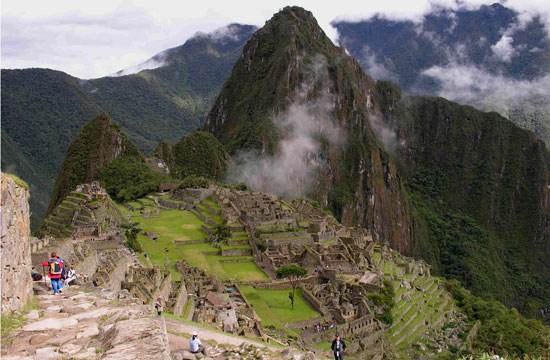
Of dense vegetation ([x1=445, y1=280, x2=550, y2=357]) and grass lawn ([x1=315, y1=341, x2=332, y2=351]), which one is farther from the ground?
grass lawn ([x1=315, y1=341, x2=332, y2=351])

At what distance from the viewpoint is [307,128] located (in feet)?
434

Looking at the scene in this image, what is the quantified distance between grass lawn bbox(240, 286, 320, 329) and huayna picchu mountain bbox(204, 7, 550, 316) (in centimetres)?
7310

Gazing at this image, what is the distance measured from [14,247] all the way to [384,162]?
140758mm

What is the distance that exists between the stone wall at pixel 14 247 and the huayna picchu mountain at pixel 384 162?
95.1 m

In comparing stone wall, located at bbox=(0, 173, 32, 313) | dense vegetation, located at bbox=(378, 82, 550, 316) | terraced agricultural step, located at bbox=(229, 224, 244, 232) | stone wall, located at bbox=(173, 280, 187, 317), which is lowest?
dense vegetation, located at bbox=(378, 82, 550, 316)

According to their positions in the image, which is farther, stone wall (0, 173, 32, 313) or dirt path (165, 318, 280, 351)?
dirt path (165, 318, 280, 351)

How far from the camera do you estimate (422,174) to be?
180750mm

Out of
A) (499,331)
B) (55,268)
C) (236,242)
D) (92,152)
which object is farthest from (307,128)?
(55,268)

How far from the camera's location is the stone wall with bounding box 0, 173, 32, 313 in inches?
355

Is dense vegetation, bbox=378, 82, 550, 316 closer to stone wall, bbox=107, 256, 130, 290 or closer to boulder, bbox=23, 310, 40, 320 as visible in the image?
stone wall, bbox=107, 256, 130, 290

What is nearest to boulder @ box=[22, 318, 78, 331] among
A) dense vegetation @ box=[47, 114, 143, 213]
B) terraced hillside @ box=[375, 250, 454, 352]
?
terraced hillside @ box=[375, 250, 454, 352]

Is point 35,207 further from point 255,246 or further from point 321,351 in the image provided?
point 321,351

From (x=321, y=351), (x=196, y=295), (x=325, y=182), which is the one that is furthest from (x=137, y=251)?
(x=325, y=182)

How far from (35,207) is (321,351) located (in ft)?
201
